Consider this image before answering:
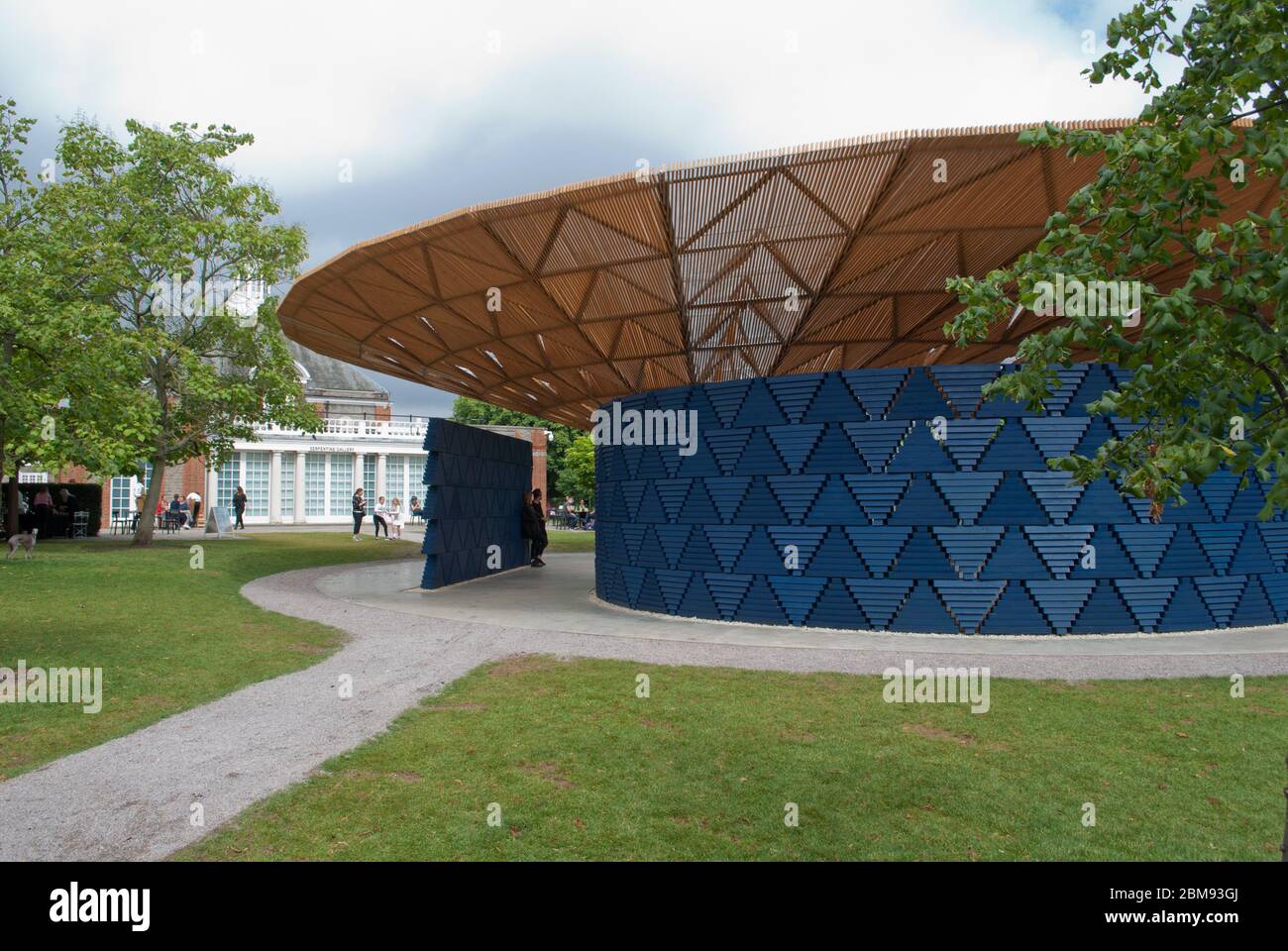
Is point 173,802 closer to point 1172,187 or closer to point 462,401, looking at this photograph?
point 1172,187

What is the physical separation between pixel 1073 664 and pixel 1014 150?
7.57 m

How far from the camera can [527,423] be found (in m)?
88.4

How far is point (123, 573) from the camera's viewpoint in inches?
821

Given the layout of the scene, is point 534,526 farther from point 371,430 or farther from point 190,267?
point 371,430

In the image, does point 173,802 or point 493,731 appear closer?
point 173,802

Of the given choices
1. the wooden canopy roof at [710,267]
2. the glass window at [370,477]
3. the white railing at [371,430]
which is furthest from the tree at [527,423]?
the wooden canopy roof at [710,267]

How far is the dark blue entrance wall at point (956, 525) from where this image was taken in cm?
1359

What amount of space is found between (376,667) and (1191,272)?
1032cm

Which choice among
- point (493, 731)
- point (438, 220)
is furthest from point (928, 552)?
point (438, 220)

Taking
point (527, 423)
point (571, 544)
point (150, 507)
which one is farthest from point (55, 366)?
point (527, 423)

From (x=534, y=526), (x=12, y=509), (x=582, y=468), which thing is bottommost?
(x=534, y=526)

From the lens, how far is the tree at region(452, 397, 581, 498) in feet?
252

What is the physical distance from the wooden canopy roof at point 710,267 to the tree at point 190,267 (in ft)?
30.2

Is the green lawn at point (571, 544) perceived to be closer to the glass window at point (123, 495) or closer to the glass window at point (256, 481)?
the glass window at point (256, 481)
